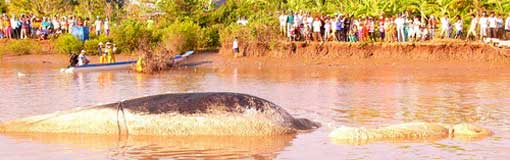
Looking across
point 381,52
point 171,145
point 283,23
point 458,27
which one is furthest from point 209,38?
point 171,145

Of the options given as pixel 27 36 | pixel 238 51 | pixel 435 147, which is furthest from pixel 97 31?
pixel 435 147

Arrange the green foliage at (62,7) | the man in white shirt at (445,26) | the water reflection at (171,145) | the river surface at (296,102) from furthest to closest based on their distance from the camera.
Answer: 1. the green foliage at (62,7)
2. the man in white shirt at (445,26)
3. the river surface at (296,102)
4. the water reflection at (171,145)

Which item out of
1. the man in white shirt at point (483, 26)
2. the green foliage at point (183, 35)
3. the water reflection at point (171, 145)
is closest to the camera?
the water reflection at point (171, 145)

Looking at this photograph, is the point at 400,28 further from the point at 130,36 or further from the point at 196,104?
the point at 196,104

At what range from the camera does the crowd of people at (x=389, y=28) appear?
30.9 meters

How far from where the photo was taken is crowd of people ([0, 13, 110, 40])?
38062mm

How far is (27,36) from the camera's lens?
3853 cm

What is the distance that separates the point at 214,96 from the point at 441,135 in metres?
3.50

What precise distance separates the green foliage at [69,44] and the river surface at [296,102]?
1.53 meters

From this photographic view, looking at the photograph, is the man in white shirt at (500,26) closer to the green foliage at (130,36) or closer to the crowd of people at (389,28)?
the crowd of people at (389,28)

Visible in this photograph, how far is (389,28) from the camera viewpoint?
31391 millimetres

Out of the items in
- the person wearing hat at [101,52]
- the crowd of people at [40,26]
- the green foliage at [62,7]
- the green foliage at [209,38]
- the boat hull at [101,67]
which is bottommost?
the boat hull at [101,67]

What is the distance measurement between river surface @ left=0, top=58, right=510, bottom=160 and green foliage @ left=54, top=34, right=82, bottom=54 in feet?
5.01

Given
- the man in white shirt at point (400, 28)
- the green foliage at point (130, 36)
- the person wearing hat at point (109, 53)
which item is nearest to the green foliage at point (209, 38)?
the green foliage at point (130, 36)
